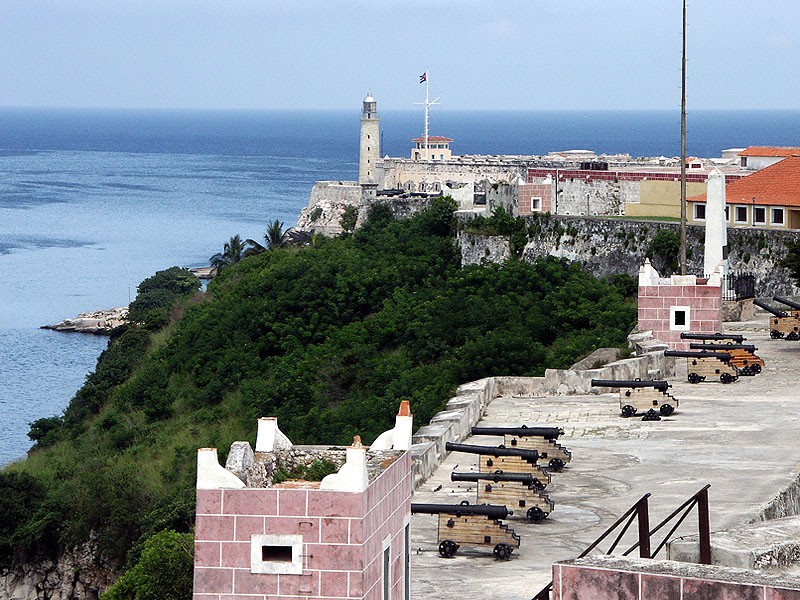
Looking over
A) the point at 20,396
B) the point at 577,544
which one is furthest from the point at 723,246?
the point at 20,396

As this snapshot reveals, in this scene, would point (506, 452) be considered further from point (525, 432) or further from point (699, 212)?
point (699, 212)

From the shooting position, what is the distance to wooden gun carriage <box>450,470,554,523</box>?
17281 millimetres

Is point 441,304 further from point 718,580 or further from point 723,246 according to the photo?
point 718,580

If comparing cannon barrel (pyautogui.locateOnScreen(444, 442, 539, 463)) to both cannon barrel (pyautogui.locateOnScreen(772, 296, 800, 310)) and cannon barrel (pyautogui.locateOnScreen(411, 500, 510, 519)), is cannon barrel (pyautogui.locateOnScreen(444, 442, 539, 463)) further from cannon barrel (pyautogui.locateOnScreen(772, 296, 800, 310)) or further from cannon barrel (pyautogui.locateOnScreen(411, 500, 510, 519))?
cannon barrel (pyautogui.locateOnScreen(772, 296, 800, 310))

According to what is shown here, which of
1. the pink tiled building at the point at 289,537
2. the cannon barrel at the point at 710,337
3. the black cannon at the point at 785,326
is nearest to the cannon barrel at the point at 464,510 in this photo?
the pink tiled building at the point at 289,537

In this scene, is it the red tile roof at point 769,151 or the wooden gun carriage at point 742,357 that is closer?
the wooden gun carriage at point 742,357

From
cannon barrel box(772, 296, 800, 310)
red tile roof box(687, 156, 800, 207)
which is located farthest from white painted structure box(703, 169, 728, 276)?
red tile roof box(687, 156, 800, 207)

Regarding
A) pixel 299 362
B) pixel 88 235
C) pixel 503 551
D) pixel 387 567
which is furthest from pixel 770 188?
pixel 88 235

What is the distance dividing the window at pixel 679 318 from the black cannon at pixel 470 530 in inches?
545

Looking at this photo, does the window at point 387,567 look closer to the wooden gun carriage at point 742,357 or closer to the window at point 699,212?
the wooden gun carriage at point 742,357

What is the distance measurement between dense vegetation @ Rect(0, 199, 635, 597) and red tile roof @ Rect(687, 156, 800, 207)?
12.1 feet

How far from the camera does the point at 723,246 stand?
119 ft

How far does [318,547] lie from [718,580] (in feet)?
11.3

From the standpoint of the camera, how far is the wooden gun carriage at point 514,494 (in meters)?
17.3
